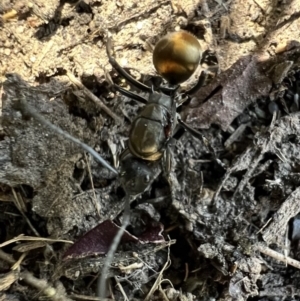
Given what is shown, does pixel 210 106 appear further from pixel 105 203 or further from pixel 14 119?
pixel 14 119

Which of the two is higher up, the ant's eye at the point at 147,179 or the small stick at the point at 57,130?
the small stick at the point at 57,130

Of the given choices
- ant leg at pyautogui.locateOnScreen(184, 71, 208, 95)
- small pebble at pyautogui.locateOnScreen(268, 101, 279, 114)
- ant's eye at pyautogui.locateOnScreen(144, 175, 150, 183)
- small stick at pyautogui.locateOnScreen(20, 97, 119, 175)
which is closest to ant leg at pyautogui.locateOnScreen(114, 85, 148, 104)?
ant leg at pyautogui.locateOnScreen(184, 71, 208, 95)

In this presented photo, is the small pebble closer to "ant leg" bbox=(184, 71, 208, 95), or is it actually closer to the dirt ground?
the dirt ground

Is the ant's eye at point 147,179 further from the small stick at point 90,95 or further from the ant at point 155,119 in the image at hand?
the small stick at point 90,95

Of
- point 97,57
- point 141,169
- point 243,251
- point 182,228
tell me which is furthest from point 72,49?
point 243,251

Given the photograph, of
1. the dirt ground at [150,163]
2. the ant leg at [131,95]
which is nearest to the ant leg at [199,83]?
the dirt ground at [150,163]

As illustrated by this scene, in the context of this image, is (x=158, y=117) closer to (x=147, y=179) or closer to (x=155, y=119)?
(x=155, y=119)
